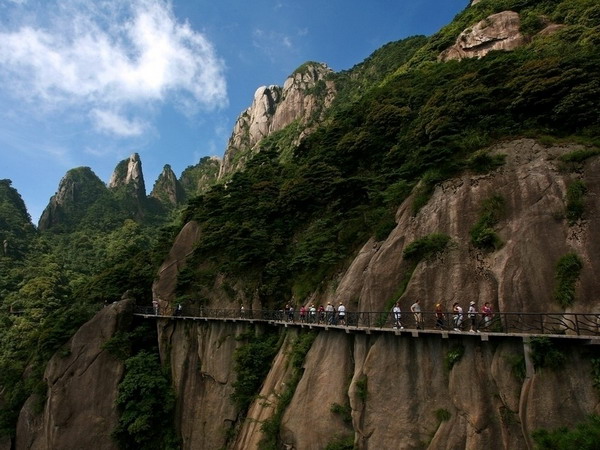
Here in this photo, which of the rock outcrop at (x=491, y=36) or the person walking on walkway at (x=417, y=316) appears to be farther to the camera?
the rock outcrop at (x=491, y=36)

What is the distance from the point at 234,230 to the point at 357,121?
57.9 ft

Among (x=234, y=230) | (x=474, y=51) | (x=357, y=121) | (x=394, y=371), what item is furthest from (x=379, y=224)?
(x=474, y=51)

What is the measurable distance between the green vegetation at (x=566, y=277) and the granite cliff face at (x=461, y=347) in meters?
0.21

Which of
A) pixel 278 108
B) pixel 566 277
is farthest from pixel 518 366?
pixel 278 108

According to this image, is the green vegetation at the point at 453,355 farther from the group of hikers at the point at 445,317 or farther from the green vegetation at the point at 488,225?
the green vegetation at the point at 488,225

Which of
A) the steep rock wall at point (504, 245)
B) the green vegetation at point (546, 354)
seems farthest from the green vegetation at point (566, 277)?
the green vegetation at point (546, 354)

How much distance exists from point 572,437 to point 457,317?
5452 mm

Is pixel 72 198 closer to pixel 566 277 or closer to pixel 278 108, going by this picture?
pixel 278 108

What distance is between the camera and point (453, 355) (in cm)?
1534

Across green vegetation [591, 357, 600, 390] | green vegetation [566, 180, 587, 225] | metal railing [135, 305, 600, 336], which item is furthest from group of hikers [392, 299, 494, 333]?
green vegetation [566, 180, 587, 225]

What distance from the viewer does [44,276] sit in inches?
2501

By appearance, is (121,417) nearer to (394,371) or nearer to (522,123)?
(394,371)

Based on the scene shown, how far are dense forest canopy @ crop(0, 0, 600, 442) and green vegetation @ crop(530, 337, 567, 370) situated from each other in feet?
32.0

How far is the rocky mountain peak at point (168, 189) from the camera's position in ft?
475
